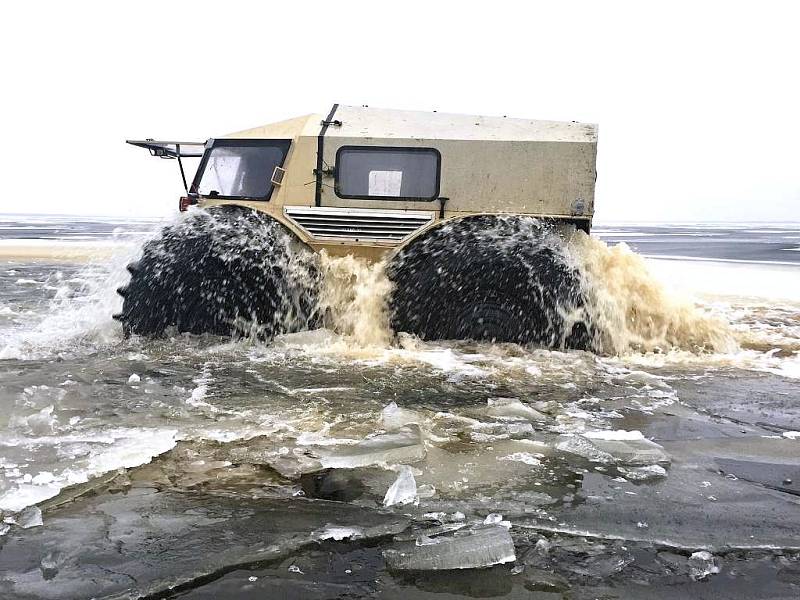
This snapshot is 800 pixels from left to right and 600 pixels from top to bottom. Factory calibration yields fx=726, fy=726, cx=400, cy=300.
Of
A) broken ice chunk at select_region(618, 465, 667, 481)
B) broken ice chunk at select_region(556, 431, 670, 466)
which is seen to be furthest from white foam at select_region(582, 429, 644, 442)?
broken ice chunk at select_region(618, 465, 667, 481)

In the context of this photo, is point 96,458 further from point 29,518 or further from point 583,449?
point 583,449

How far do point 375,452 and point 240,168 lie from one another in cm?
428

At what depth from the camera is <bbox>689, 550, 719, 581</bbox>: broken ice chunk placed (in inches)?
95.0

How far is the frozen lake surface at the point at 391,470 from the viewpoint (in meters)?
2.40

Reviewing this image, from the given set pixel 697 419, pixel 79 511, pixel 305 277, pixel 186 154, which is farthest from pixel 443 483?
pixel 186 154

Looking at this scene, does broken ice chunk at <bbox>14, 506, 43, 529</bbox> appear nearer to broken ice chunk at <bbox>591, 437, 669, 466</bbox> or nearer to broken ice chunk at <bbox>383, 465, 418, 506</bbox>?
broken ice chunk at <bbox>383, 465, 418, 506</bbox>

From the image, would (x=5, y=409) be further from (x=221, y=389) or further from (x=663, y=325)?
(x=663, y=325)

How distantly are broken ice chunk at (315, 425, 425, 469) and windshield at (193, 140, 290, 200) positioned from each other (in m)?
3.74

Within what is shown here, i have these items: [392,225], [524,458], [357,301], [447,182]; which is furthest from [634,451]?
[447,182]

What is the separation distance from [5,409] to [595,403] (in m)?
3.50

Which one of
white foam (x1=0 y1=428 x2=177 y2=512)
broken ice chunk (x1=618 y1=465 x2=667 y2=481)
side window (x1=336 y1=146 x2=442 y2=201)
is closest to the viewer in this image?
white foam (x1=0 y1=428 x2=177 y2=512)

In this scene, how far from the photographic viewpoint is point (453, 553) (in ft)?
8.09

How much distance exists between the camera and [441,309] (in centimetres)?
586

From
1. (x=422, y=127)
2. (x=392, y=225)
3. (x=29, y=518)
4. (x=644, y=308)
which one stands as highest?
(x=422, y=127)
